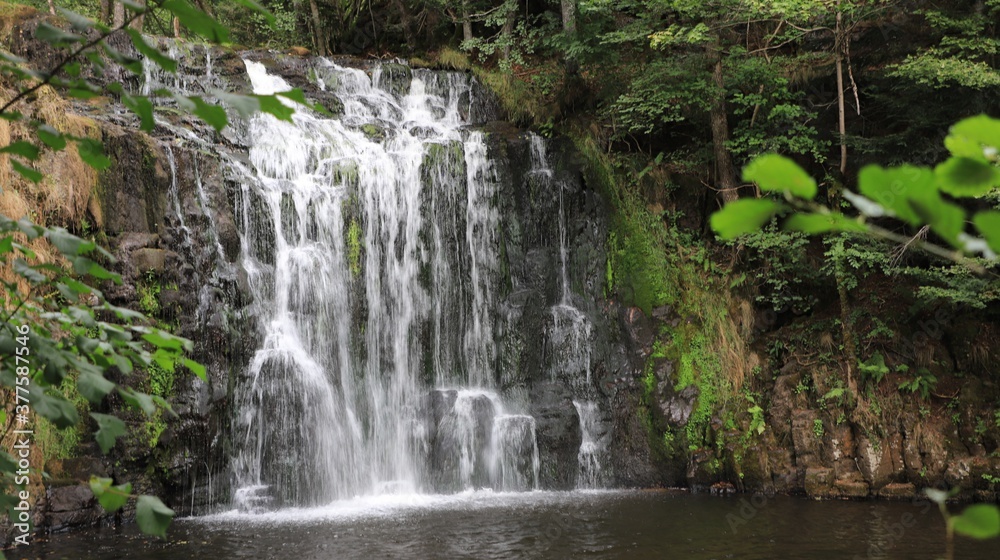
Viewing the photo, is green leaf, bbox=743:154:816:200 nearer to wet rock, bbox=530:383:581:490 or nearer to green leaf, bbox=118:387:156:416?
green leaf, bbox=118:387:156:416

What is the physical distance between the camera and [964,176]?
2.78 ft

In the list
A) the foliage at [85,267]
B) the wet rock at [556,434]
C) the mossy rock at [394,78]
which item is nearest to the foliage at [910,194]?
the foliage at [85,267]

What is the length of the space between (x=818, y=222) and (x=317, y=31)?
2126cm

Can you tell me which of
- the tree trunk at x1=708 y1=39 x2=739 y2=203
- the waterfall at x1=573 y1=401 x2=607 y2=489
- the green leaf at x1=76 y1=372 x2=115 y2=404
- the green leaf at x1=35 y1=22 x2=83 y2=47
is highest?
the tree trunk at x1=708 y1=39 x2=739 y2=203

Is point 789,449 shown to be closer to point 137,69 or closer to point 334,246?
point 334,246

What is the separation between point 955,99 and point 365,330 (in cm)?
1018

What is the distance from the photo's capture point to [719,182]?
1399 centimetres

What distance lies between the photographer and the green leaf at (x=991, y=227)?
783 mm

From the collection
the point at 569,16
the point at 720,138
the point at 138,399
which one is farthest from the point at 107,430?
the point at 569,16

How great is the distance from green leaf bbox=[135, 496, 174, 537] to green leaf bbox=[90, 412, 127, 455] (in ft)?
0.54

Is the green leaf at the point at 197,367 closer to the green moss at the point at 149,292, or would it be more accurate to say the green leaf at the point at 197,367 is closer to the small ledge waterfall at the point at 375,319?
the green moss at the point at 149,292

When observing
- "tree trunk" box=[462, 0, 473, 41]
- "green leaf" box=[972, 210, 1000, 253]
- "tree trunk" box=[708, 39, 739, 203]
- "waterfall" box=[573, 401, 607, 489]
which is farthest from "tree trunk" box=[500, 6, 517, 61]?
"green leaf" box=[972, 210, 1000, 253]

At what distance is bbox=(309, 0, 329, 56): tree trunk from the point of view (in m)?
20.1

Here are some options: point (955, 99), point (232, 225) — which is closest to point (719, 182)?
point (955, 99)
